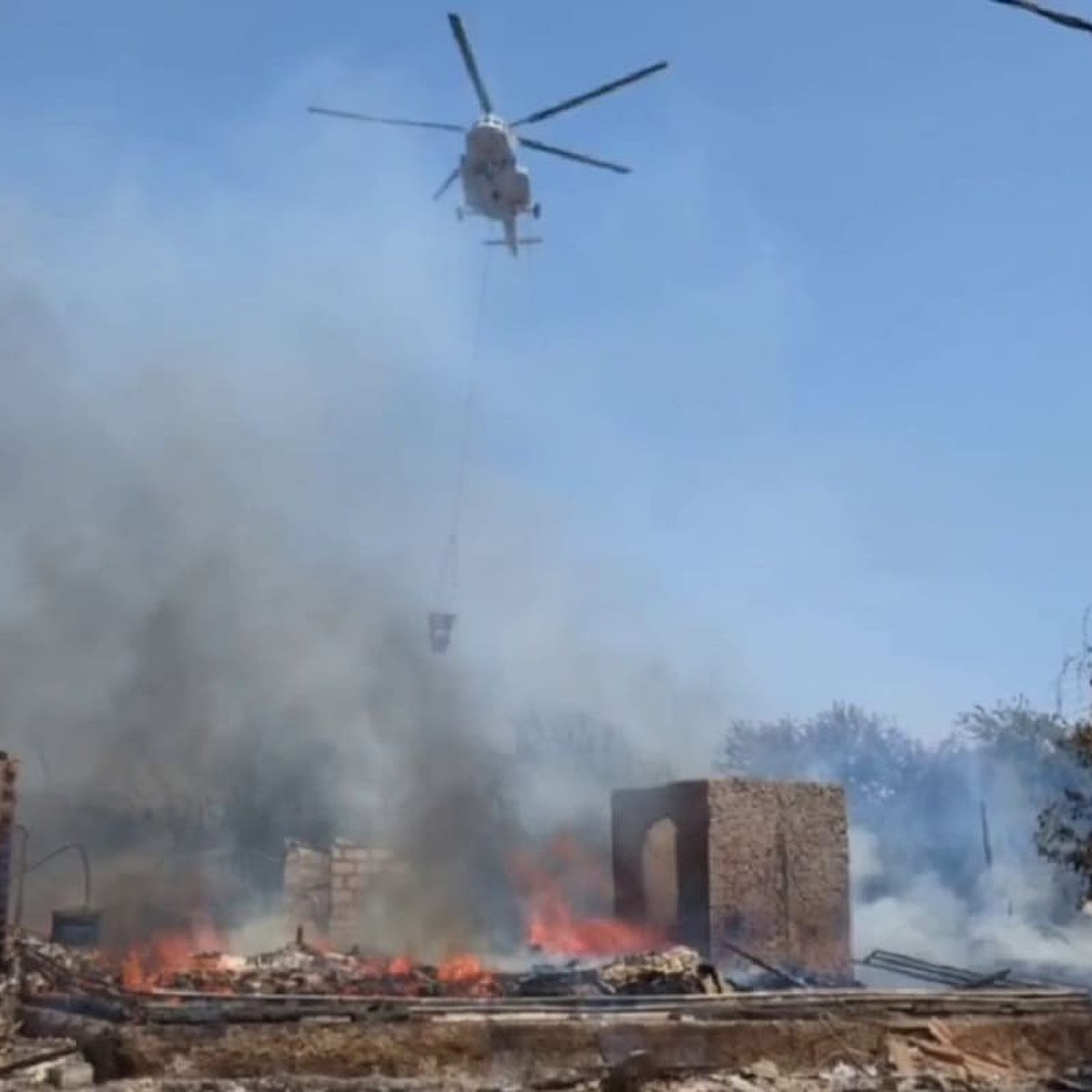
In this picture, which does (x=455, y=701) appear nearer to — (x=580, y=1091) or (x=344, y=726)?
(x=344, y=726)

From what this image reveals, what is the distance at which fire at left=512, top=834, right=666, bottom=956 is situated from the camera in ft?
69.9

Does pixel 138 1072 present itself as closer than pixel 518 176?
Yes

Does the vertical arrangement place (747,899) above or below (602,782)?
below

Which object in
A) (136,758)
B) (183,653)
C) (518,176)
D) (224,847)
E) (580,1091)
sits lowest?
(580,1091)

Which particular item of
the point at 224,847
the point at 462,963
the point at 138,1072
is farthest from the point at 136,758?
the point at 138,1072

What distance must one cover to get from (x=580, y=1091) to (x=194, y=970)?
877cm

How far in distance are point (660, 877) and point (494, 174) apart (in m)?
10.4

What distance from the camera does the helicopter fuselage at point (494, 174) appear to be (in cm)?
1759

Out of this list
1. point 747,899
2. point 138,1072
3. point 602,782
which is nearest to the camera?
point 138,1072

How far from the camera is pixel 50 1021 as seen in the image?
498 inches

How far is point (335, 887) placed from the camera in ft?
83.7

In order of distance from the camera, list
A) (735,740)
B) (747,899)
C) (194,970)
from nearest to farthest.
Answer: (194,970), (747,899), (735,740)

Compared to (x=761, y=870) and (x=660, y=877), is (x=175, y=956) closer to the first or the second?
(x=660, y=877)

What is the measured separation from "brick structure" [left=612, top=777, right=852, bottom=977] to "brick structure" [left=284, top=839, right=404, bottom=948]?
6948 mm
